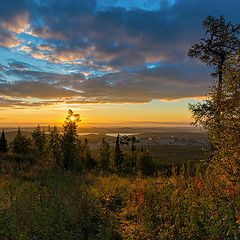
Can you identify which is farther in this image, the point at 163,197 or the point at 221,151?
the point at 163,197

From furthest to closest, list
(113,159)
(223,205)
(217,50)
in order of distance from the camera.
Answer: (113,159) < (217,50) < (223,205)

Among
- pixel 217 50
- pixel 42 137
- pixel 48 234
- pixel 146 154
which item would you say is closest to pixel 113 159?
pixel 146 154

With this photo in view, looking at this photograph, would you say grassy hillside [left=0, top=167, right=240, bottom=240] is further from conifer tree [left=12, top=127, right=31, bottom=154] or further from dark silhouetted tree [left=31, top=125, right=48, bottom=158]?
conifer tree [left=12, top=127, right=31, bottom=154]

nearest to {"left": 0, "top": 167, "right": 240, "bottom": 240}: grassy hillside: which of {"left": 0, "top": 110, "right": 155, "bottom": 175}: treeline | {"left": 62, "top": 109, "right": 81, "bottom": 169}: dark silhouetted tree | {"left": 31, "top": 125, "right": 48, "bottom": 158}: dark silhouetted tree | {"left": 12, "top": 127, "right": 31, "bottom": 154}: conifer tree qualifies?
{"left": 0, "top": 110, "right": 155, "bottom": 175}: treeline

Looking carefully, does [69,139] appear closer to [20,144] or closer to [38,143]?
[38,143]

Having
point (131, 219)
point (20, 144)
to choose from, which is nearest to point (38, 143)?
point (20, 144)

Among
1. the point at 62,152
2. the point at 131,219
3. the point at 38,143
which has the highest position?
the point at 131,219

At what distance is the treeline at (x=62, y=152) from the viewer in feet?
64.3

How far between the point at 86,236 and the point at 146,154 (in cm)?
6819

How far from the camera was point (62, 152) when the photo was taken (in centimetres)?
3869

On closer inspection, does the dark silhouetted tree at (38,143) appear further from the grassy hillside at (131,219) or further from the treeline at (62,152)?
the grassy hillside at (131,219)

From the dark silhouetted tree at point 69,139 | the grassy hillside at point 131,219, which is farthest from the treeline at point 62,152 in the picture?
the grassy hillside at point 131,219

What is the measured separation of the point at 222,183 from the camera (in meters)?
5.88

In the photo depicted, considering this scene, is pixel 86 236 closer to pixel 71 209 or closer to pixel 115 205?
pixel 71 209
